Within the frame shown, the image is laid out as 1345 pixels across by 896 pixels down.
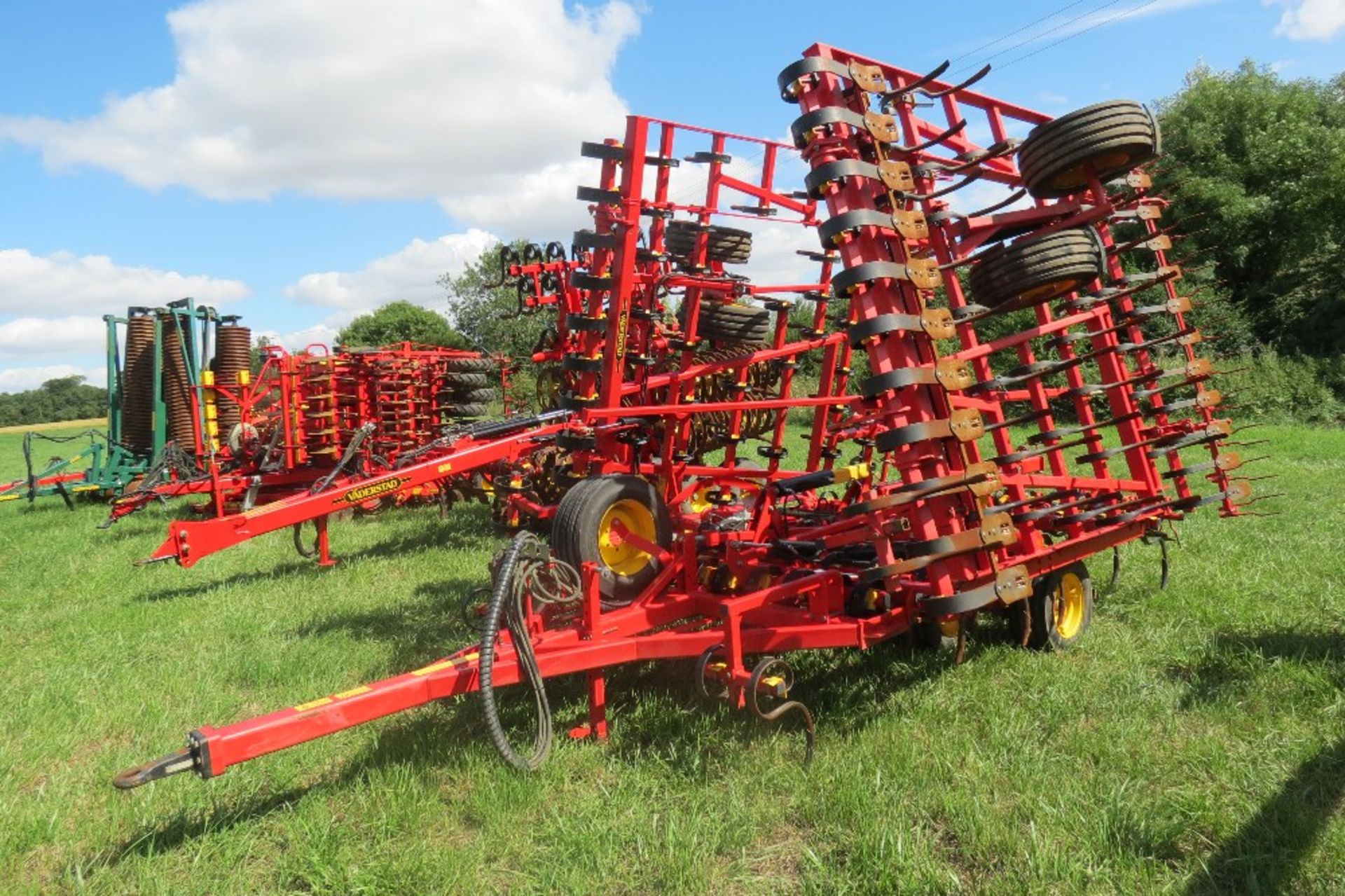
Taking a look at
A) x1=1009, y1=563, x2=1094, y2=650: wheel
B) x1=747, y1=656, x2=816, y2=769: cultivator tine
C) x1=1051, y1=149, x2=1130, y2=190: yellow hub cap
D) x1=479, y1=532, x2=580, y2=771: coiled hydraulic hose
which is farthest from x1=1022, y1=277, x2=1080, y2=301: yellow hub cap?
x1=479, y1=532, x2=580, y2=771: coiled hydraulic hose

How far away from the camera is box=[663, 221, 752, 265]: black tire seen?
813cm

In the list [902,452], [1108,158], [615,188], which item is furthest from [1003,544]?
[615,188]

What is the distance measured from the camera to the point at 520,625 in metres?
3.73

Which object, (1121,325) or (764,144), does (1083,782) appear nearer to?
(1121,325)

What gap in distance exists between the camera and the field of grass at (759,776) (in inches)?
119

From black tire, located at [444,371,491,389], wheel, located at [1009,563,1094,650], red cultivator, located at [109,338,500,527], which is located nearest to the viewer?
wheel, located at [1009,563,1094,650]

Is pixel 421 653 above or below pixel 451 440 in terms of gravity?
below

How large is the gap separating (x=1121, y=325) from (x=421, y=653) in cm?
454

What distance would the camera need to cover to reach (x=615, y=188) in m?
6.71

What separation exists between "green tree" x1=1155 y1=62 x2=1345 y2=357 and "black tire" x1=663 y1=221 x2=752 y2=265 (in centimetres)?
2139

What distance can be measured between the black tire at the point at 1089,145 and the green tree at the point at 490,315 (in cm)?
2393

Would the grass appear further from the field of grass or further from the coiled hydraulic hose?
the coiled hydraulic hose

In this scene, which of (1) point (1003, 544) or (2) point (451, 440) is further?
(2) point (451, 440)

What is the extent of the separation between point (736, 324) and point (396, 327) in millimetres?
52688
